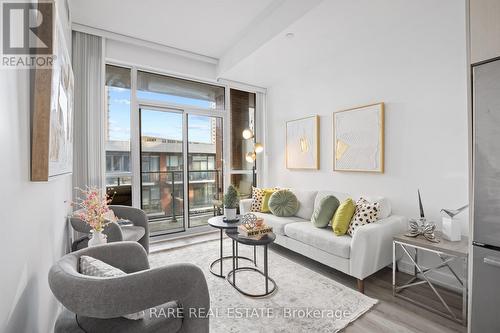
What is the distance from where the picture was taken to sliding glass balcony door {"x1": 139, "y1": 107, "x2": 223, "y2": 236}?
155 inches

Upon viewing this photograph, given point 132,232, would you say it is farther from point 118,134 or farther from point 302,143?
point 302,143

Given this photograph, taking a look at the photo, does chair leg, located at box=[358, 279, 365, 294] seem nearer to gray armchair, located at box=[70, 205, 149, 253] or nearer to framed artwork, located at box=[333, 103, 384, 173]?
framed artwork, located at box=[333, 103, 384, 173]

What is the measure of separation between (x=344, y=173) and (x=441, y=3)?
206cm

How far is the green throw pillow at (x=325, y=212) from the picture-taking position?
290cm

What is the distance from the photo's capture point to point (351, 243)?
93.2 inches

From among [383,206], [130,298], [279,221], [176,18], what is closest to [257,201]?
[279,221]

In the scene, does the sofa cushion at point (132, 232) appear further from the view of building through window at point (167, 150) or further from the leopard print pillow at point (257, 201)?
the leopard print pillow at point (257, 201)

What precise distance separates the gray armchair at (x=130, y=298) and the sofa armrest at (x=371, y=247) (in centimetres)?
163

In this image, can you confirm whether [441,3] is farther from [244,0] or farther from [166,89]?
[166,89]

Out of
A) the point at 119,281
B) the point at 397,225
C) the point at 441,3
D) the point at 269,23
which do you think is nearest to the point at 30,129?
the point at 119,281

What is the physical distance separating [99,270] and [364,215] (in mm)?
2374

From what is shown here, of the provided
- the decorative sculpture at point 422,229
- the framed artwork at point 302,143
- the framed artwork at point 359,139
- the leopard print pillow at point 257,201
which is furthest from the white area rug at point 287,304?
the framed artwork at point 302,143

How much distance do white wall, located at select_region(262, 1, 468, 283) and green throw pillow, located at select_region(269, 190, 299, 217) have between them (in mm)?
635

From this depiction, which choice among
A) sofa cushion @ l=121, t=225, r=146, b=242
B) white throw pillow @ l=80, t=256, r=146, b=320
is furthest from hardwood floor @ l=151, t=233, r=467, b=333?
sofa cushion @ l=121, t=225, r=146, b=242
